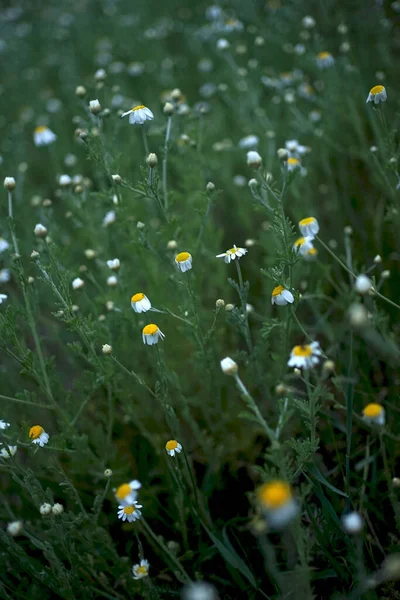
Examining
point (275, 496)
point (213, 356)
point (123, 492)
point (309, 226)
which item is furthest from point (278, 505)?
point (213, 356)

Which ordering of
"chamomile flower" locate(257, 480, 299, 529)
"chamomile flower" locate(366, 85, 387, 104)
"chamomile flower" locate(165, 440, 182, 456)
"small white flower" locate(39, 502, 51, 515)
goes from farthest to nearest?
"chamomile flower" locate(366, 85, 387, 104), "chamomile flower" locate(165, 440, 182, 456), "small white flower" locate(39, 502, 51, 515), "chamomile flower" locate(257, 480, 299, 529)

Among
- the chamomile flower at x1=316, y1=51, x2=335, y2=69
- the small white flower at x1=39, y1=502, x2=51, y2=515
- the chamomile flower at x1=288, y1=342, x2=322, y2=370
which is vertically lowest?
the small white flower at x1=39, y1=502, x2=51, y2=515

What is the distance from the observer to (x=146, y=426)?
283 cm

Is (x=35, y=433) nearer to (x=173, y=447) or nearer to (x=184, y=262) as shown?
(x=173, y=447)

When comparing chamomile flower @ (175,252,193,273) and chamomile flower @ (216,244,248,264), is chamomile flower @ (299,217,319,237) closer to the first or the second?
chamomile flower @ (216,244,248,264)

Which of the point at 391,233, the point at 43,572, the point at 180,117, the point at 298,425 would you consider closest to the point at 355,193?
the point at 391,233

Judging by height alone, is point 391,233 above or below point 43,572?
above

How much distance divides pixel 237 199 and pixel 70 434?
2138 mm

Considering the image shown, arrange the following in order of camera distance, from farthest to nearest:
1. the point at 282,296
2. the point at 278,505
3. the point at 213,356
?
1. the point at 213,356
2. the point at 282,296
3. the point at 278,505

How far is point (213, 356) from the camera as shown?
257 centimetres

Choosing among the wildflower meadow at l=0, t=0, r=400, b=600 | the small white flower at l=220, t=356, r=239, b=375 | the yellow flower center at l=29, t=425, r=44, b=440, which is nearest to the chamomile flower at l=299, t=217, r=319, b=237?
the wildflower meadow at l=0, t=0, r=400, b=600

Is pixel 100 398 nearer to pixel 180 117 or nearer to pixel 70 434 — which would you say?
pixel 70 434

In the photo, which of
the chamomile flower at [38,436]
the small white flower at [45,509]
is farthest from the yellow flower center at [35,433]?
the small white flower at [45,509]

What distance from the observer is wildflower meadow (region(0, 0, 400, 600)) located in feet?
5.97
